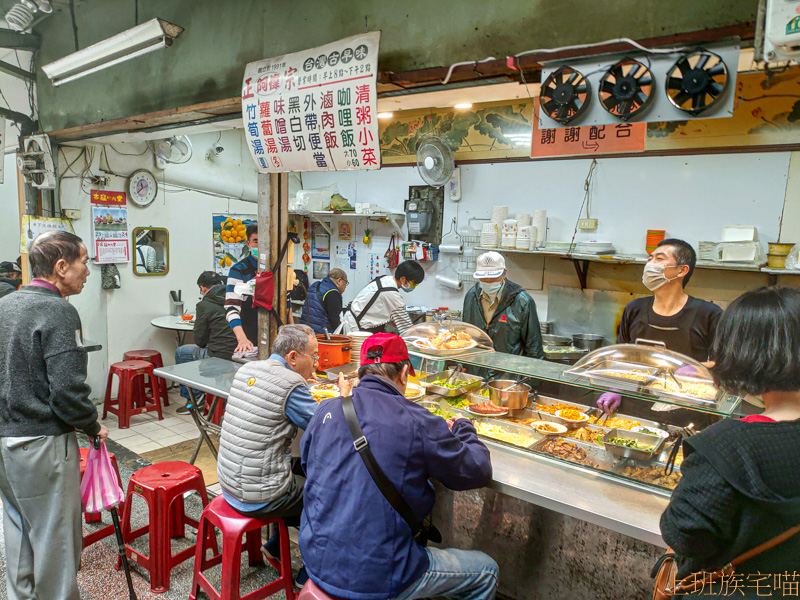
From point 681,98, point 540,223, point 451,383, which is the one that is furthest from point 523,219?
point 681,98

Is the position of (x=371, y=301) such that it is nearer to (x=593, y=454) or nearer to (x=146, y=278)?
(x=593, y=454)

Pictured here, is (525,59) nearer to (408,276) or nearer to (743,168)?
(408,276)

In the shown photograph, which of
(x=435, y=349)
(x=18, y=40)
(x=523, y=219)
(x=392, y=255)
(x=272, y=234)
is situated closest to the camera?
(x=435, y=349)

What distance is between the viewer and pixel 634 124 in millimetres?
2576

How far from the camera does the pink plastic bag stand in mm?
3164

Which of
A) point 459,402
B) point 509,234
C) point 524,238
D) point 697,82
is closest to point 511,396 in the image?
point 459,402

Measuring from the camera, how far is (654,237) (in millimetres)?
5695

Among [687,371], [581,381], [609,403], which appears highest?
[687,371]

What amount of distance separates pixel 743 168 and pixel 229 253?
7267 mm

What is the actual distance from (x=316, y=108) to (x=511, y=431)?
2426 millimetres

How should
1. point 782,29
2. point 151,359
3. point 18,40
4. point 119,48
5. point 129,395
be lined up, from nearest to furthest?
point 782,29 < point 119,48 < point 18,40 < point 129,395 < point 151,359

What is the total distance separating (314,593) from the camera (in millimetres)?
2324

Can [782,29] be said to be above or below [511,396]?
above

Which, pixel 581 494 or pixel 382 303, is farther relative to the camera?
pixel 382 303
